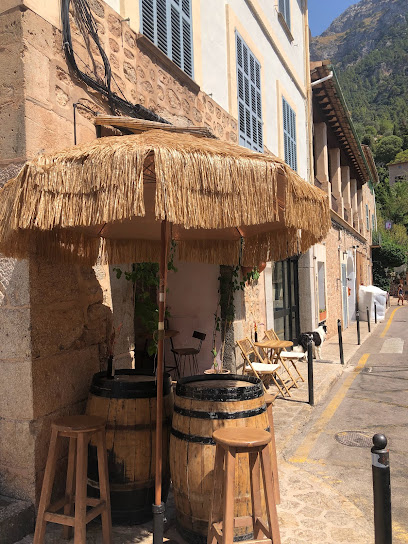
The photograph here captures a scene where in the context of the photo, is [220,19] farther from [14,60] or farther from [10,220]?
[10,220]

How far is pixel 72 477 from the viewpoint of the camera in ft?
9.89

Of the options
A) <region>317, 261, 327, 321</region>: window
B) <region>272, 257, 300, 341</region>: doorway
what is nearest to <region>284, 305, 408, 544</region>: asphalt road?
<region>272, 257, 300, 341</region>: doorway

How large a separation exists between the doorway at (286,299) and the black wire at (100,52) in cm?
653

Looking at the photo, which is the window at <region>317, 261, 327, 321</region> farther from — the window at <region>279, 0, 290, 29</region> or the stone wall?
the window at <region>279, 0, 290, 29</region>

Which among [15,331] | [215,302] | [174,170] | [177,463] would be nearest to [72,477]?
[177,463]

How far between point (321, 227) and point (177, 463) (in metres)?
1.74

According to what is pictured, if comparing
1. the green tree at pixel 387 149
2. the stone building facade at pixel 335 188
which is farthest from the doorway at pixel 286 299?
the green tree at pixel 387 149

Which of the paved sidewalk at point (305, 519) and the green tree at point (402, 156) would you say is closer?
the paved sidewalk at point (305, 519)

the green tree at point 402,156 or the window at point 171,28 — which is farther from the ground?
the green tree at point 402,156

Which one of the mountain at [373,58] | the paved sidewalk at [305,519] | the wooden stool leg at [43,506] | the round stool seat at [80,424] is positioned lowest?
the paved sidewalk at [305,519]

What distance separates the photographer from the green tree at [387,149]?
227 feet

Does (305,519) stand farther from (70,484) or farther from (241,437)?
(70,484)

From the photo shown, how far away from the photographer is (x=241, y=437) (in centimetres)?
263

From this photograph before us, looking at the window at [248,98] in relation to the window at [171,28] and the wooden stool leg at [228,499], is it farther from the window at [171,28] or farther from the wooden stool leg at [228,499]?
the wooden stool leg at [228,499]
